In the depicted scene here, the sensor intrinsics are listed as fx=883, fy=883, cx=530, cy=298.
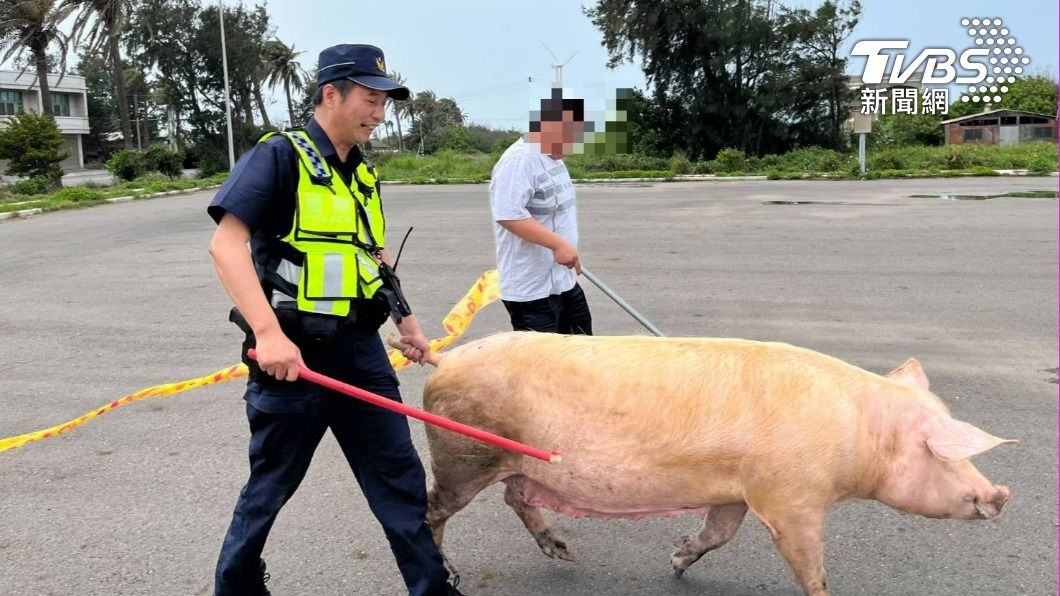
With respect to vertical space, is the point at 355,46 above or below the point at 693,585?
above

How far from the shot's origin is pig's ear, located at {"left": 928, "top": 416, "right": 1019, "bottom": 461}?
2.47m

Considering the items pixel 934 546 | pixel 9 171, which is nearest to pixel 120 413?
pixel 934 546

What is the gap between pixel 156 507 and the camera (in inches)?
160

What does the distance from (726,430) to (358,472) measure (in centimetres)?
124

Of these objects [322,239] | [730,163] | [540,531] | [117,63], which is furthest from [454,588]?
[117,63]

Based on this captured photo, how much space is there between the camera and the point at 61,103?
234 feet

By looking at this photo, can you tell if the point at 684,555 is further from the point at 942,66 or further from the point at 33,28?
the point at 33,28

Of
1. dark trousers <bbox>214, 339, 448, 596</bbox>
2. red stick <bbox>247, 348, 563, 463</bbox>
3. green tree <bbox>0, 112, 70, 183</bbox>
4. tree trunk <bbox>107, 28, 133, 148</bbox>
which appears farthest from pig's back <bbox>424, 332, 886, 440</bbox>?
tree trunk <bbox>107, 28, 133, 148</bbox>

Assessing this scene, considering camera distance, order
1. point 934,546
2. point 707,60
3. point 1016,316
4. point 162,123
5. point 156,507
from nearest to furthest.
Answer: point 934,546
point 156,507
point 1016,316
point 707,60
point 162,123

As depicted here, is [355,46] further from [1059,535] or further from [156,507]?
[1059,535]

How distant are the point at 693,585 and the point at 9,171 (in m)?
36.8

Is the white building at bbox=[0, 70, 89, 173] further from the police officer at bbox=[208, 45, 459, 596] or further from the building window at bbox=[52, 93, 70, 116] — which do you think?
the police officer at bbox=[208, 45, 459, 596]

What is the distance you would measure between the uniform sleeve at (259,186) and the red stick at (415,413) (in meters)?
0.40

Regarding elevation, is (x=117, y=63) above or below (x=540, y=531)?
above
